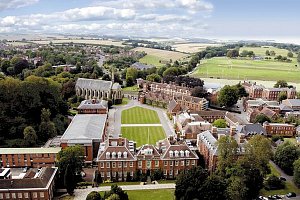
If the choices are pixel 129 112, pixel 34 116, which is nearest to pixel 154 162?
pixel 34 116

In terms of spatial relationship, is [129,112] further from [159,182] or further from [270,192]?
[270,192]

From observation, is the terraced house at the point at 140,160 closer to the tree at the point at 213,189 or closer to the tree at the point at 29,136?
the tree at the point at 213,189

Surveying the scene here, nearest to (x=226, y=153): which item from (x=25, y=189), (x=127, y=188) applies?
(x=127, y=188)

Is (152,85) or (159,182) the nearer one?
(159,182)

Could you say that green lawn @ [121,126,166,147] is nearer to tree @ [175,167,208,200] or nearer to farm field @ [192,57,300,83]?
tree @ [175,167,208,200]

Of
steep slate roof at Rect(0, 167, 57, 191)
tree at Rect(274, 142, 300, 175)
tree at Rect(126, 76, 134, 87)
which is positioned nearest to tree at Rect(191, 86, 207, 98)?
tree at Rect(126, 76, 134, 87)
